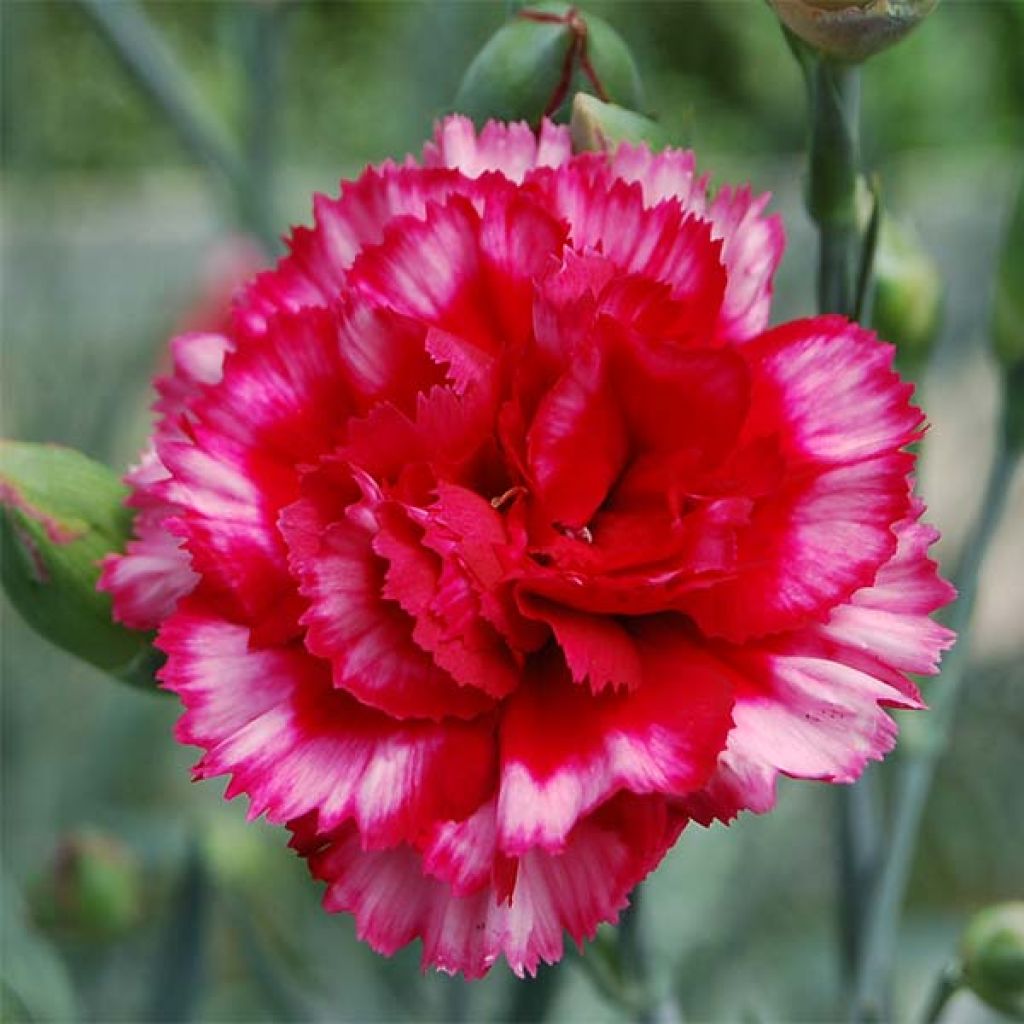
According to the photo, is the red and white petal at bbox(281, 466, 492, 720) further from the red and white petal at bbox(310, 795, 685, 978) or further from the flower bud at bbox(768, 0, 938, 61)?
the flower bud at bbox(768, 0, 938, 61)

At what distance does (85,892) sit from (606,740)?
35 centimetres

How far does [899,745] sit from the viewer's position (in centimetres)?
51

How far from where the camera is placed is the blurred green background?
670 mm

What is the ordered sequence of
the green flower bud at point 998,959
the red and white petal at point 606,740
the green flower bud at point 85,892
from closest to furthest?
1. the red and white petal at point 606,740
2. the green flower bud at point 998,959
3. the green flower bud at point 85,892

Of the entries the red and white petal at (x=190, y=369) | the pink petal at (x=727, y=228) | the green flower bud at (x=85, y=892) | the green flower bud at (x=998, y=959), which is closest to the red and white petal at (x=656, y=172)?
the pink petal at (x=727, y=228)

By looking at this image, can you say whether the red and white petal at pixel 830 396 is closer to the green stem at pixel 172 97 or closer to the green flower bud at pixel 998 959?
the green flower bud at pixel 998 959

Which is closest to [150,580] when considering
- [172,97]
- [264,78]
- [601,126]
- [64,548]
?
[64,548]

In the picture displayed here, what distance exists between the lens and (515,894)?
32cm

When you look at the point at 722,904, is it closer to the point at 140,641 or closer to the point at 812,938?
the point at 812,938

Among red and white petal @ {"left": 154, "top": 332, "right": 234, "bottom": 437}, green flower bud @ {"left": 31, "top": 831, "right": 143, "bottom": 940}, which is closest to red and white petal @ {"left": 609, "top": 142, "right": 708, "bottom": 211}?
red and white petal @ {"left": 154, "top": 332, "right": 234, "bottom": 437}

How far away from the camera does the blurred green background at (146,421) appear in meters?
0.67

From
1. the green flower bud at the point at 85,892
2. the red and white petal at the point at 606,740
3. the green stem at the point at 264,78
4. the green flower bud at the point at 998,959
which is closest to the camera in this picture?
the red and white petal at the point at 606,740

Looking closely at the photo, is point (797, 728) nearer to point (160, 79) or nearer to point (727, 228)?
point (727, 228)

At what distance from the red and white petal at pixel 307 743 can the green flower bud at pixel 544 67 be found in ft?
0.49
